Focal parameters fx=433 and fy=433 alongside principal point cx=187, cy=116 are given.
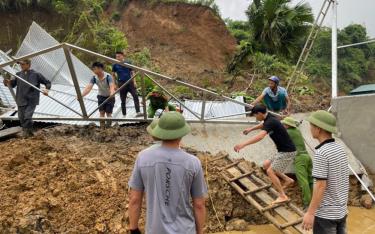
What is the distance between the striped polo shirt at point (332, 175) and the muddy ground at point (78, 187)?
2.87m

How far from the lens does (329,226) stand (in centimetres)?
348

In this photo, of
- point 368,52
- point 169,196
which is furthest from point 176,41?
point 368,52

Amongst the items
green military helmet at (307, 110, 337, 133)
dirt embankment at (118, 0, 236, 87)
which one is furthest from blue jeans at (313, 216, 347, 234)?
dirt embankment at (118, 0, 236, 87)

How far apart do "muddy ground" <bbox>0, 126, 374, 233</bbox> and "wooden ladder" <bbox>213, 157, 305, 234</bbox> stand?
175 mm

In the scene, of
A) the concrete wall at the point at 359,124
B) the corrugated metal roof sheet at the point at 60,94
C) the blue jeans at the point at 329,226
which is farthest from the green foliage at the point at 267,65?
the blue jeans at the point at 329,226

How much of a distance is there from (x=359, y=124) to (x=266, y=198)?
10.3ft

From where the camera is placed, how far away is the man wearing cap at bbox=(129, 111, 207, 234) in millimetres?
2943

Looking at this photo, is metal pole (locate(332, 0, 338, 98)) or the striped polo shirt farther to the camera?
metal pole (locate(332, 0, 338, 98))

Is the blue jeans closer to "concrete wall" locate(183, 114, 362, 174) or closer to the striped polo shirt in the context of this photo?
the striped polo shirt

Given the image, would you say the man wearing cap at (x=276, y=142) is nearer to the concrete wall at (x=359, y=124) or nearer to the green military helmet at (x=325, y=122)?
the green military helmet at (x=325, y=122)

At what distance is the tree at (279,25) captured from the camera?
1343cm

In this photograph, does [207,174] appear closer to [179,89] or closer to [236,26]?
[179,89]

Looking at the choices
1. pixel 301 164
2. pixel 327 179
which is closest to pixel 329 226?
pixel 327 179

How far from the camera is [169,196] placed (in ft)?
9.73
